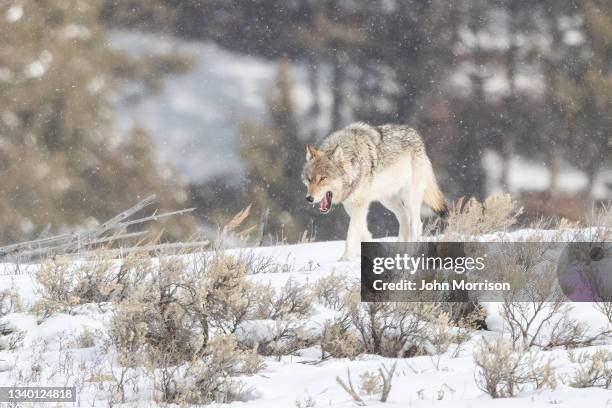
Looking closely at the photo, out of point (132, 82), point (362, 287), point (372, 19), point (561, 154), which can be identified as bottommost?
point (362, 287)

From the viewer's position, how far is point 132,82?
70.4ft

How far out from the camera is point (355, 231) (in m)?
9.40

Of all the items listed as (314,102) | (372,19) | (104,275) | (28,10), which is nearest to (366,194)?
(104,275)

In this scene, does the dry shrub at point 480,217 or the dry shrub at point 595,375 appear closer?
the dry shrub at point 595,375

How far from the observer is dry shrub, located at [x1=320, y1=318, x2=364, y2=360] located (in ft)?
18.8

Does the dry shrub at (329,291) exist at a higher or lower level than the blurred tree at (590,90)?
lower

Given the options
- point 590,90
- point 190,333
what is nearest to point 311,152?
point 190,333

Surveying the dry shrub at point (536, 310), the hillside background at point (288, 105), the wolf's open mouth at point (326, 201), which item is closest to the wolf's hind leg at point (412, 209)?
the wolf's open mouth at point (326, 201)

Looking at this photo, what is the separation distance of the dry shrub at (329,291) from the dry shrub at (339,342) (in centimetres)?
72

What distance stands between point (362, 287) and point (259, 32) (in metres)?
15.9

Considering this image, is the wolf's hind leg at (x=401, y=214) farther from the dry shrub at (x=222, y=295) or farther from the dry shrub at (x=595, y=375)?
the dry shrub at (x=595, y=375)

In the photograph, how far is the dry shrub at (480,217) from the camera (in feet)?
26.8

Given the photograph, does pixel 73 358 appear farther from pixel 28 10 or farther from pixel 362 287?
pixel 28 10

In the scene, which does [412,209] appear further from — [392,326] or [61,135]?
[61,135]
